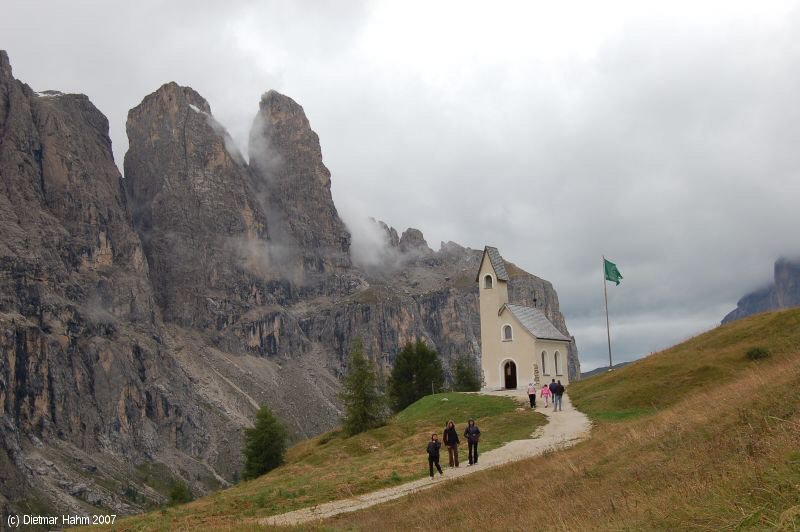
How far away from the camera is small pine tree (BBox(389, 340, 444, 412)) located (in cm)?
8825

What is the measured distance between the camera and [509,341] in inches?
2462

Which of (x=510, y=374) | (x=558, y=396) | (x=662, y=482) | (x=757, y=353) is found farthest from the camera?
(x=510, y=374)

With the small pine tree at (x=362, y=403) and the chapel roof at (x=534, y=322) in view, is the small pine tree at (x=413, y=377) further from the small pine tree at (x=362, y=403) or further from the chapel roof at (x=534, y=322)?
the small pine tree at (x=362, y=403)

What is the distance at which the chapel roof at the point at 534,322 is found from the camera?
62500mm

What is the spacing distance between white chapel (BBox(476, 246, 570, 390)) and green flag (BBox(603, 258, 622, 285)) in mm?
8792

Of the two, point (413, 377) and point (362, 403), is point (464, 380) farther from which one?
point (362, 403)

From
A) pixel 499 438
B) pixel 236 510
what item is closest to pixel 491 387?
pixel 499 438

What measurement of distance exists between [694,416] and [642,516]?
943 centimetres

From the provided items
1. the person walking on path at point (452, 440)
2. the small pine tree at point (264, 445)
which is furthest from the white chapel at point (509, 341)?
the person walking on path at point (452, 440)

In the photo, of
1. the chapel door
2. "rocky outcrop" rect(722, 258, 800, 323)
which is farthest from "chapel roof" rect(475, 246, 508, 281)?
"rocky outcrop" rect(722, 258, 800, 323)

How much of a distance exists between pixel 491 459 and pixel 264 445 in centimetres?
5221

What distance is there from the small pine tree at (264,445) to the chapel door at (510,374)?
26.5m

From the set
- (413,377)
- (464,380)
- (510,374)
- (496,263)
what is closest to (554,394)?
(510,374)

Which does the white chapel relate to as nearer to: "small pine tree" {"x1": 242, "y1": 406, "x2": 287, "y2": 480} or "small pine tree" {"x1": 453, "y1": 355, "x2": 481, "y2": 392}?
"small pine tree" {"x1": 242, "y1": 406, "x2": 287, "y2": 480}
